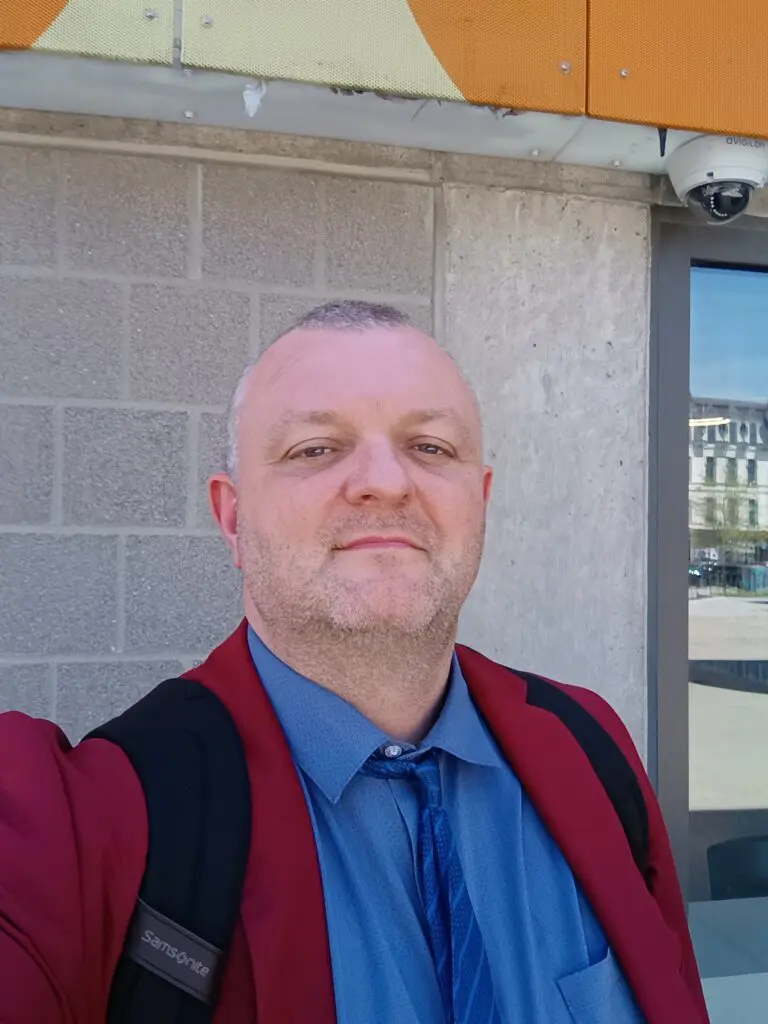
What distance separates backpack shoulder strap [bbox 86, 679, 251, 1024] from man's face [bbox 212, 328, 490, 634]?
22 centimetres

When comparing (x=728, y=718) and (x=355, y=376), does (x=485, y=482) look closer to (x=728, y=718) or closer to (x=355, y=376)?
(x=355, y=376)

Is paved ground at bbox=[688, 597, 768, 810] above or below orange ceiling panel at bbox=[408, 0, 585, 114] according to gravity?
below

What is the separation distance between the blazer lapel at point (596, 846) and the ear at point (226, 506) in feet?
1.64

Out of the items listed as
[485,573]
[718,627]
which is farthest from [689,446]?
[485,573]

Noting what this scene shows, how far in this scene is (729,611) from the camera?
3008 millimetres

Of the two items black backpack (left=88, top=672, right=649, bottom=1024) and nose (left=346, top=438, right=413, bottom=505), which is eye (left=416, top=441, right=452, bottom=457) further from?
black backpack (left=88, top=672, right=649, bottom=1024)

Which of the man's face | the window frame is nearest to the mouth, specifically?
the man's face

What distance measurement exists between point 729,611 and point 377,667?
7.35 feet

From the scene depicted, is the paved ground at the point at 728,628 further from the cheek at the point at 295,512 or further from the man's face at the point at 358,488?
the cheek at the point at 295,512

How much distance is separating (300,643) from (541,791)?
43 cm

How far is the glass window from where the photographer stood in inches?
114

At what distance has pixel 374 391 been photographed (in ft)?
4.00

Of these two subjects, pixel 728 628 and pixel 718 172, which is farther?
pixel 728 628

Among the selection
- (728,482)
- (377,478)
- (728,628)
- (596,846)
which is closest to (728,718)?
(728,628)
